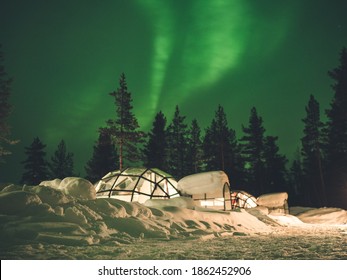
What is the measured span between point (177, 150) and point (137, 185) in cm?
2908

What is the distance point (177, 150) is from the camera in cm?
4647

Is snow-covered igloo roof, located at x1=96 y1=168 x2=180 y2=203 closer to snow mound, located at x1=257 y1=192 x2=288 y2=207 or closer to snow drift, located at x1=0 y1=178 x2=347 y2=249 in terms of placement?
snow drift, located at x1=0 y1=178 x2=347 y2=249

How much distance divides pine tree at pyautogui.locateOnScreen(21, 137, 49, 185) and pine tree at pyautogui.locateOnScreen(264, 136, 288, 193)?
39695 mm

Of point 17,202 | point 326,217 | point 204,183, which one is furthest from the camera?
point 326,217

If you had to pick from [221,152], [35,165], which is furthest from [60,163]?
[221,152]

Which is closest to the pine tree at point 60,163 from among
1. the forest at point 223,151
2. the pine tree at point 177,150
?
the forest at point 223,151

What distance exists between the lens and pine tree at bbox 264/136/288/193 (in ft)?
154

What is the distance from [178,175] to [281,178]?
65.1ft

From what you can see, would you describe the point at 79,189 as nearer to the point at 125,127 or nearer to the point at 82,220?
Answer: the point at 82,220

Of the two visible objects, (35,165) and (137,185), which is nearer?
(137,185)

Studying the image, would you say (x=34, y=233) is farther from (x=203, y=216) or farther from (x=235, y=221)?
(x=235, y=221)

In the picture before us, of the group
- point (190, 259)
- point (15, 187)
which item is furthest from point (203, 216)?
point (15, 187)

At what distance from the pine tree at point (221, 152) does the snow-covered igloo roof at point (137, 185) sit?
25382mm

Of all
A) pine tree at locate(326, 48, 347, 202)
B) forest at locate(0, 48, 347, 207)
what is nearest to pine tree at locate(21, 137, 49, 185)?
forest at locate(0, 48, 347, 207)
